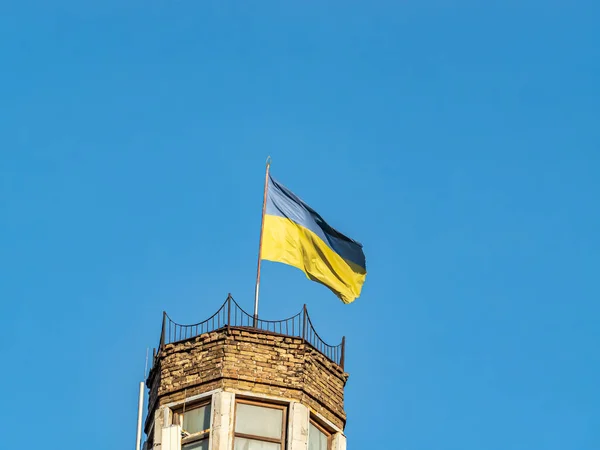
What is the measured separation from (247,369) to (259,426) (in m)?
2.00

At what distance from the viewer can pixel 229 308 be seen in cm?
5725

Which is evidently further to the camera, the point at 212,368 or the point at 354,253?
the point at 354,253

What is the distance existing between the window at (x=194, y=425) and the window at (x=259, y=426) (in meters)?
0.96

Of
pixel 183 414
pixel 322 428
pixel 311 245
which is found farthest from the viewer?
pixel 311 245

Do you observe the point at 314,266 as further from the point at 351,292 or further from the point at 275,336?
the point at 275,336

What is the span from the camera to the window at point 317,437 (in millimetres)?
55647

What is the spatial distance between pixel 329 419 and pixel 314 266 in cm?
747

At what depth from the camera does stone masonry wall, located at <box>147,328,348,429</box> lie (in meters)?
55.8

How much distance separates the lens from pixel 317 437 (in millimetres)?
56031

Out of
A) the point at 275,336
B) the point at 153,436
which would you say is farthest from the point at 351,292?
the point at 153,436

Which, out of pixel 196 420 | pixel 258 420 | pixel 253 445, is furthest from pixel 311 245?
pixel 253 445

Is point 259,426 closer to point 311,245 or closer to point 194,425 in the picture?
point 194,425

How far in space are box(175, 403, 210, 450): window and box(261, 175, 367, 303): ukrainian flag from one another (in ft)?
25.8

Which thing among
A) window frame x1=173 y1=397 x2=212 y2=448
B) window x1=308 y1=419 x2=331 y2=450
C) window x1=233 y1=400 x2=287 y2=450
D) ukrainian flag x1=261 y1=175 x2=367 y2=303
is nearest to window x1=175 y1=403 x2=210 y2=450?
window frame x1=173 y1=397 x2=212 y2=448
